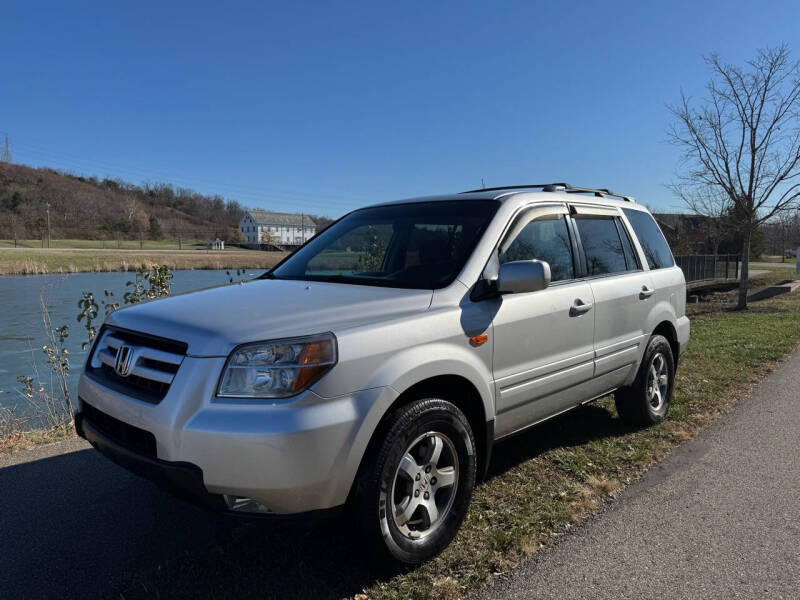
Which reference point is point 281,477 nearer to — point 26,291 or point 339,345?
point 339,345

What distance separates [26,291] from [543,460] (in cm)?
2095

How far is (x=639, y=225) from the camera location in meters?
5.13

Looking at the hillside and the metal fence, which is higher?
the hillside

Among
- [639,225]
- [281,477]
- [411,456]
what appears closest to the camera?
[281,477]

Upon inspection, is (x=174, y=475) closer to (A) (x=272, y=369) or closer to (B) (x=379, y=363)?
(A) (x=272, y=369)

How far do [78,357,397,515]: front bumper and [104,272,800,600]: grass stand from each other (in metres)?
0.26

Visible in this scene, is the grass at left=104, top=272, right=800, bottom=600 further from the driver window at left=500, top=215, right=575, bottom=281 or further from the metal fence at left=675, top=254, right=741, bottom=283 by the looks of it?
the metal fence at left=675, top=254, right=741, bottom=283

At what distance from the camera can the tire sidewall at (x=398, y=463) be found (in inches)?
103

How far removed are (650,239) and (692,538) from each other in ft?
9.41

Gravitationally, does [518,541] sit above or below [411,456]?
below

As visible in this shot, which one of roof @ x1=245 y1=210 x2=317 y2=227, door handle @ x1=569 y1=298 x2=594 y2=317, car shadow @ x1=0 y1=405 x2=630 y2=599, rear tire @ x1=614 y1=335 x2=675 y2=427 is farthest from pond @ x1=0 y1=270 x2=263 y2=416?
roof @ x1=245 y1=210 x2=317 y2=227

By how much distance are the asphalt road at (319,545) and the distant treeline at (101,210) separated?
67.1m

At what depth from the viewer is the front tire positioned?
8.43 feet

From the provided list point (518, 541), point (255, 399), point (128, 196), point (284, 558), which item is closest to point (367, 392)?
point (255, 399)
